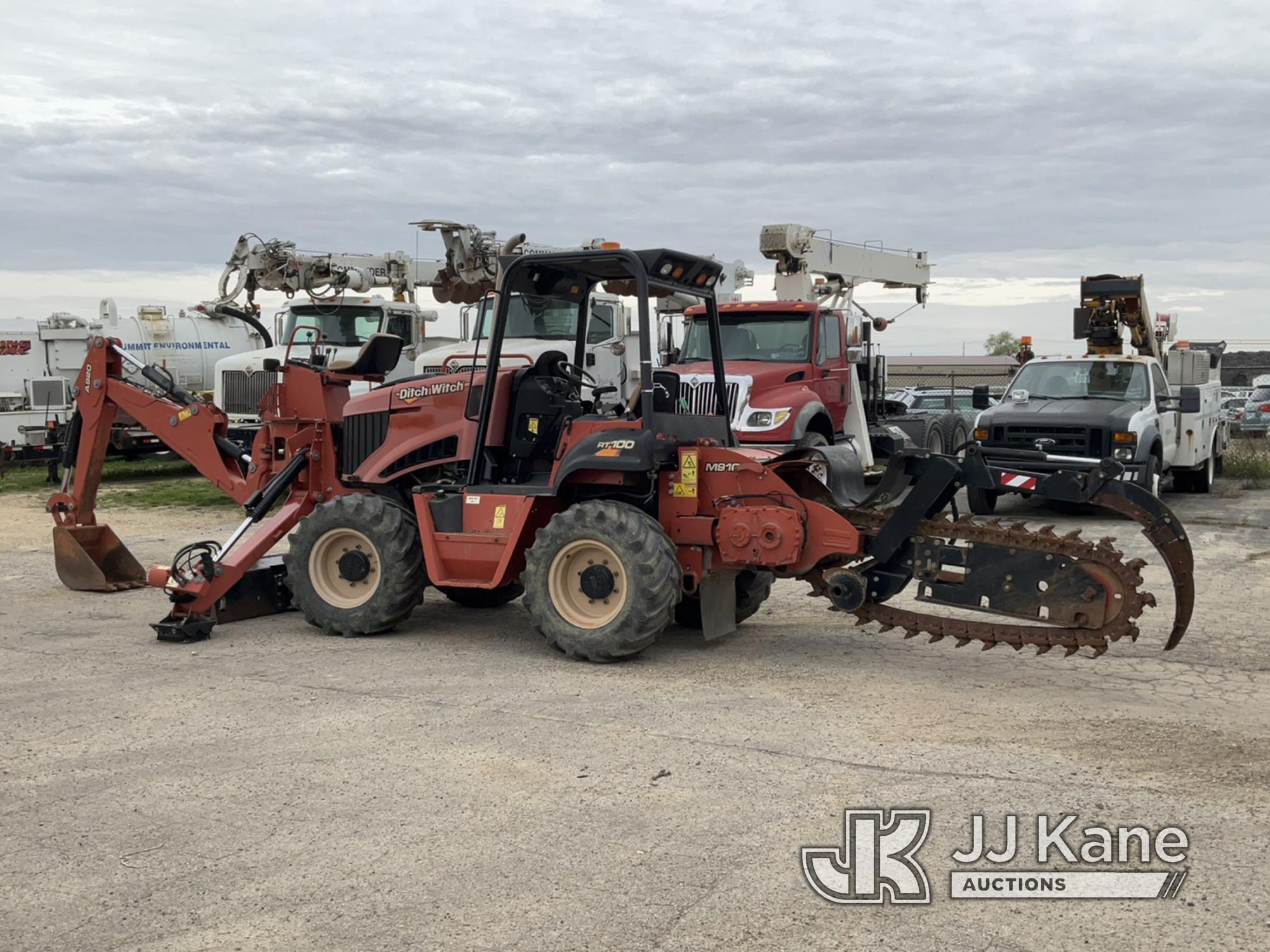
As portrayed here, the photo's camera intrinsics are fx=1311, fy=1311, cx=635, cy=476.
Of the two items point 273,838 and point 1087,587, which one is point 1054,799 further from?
point 273,838

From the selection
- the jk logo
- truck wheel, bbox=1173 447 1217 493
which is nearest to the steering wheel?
the jk logo

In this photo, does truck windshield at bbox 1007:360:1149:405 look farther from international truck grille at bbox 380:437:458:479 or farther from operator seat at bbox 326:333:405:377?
international truck grille at bbox 380:437:458:479

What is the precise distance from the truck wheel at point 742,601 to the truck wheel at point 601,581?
3.31 ft

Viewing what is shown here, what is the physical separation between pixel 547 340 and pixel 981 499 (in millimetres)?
4172

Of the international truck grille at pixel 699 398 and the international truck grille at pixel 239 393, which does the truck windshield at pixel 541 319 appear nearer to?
the international truck grille at pixel 699 398

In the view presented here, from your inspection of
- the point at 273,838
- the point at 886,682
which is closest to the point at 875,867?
the point at 273,838

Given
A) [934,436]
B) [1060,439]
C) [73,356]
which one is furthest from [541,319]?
[73,356]

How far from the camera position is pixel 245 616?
9.36m

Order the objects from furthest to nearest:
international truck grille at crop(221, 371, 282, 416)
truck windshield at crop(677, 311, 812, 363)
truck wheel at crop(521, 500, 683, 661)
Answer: international truck grille at crop(221, 371, 282, 416) < truck windshield at crop(677, 311, 812, 363) < truck wheel at crop(521, 500, 683, 661)

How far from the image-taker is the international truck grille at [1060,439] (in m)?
15.6

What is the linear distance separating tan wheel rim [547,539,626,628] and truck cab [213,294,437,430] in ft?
34.9

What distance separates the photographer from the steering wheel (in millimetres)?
8836

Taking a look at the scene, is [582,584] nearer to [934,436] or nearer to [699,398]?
[699,398]

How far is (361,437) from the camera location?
9375 millimetres
